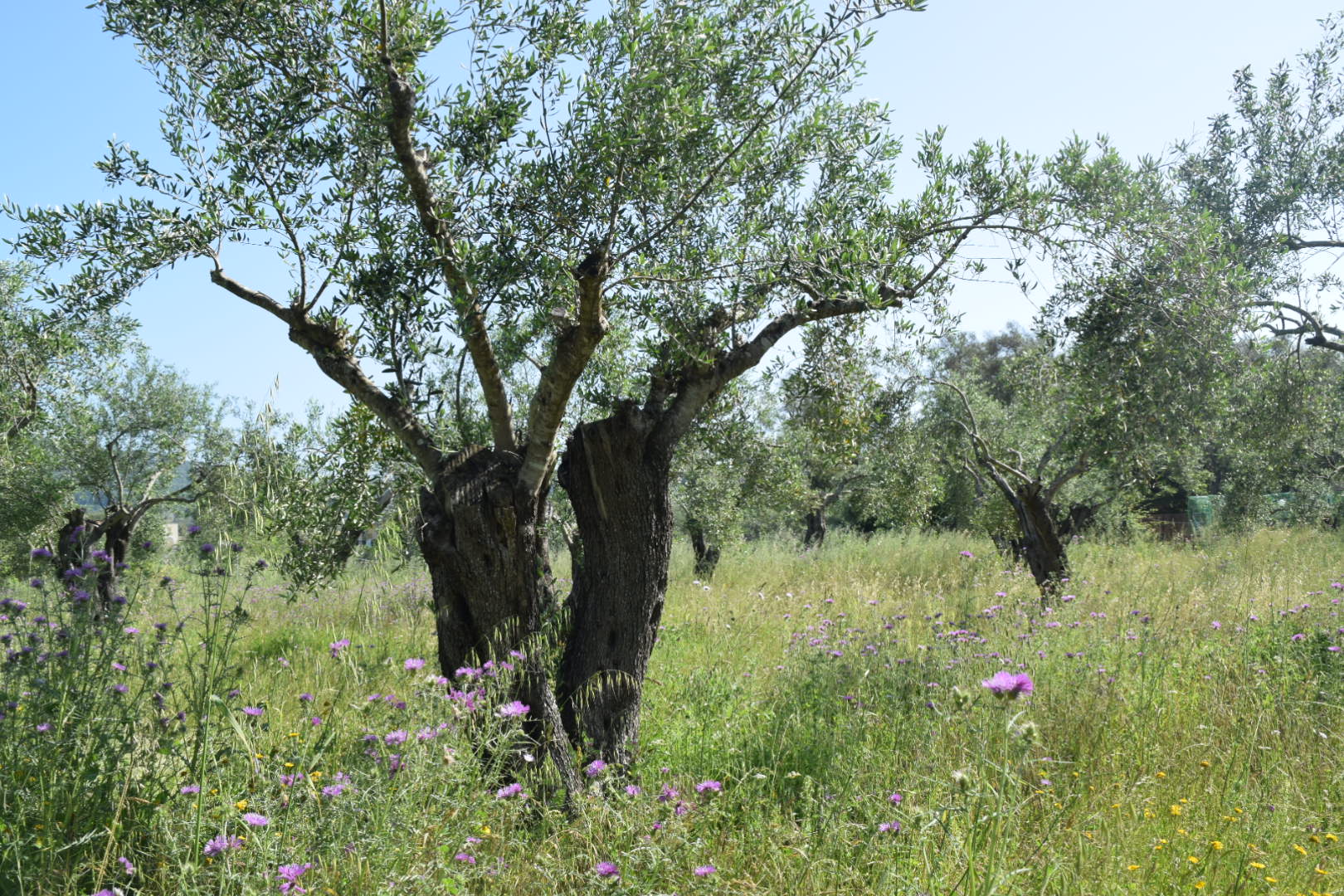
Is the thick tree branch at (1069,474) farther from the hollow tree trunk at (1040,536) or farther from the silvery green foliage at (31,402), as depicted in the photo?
the silvery green foliage at (31,402)

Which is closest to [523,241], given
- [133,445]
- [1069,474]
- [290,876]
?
[290,876]

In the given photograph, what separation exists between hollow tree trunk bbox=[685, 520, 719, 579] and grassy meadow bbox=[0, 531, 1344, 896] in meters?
8.37

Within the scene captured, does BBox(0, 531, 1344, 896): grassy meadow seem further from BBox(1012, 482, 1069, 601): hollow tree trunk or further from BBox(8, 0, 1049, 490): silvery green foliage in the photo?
BBox(1012, 482, 1069, 601): hollow tree trunk

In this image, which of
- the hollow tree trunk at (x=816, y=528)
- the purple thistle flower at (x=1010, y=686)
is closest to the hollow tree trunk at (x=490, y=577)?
the purple thistle flower at (x=1010, y=686)

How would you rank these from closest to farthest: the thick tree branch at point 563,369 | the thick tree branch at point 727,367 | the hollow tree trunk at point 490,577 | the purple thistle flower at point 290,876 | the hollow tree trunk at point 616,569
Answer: the purple thistle flower at point 290,876 → the thick tree branch at point 563,369 → the hollow tree trunk at point 490,577 → the hollow tree trunk at point 616,569 → the thick tree branch at point 727,367

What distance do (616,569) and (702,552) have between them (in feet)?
35.7

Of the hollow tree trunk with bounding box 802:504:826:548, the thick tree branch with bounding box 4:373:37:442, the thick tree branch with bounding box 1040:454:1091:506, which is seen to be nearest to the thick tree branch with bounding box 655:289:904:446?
the thick tree branch with bounding box 1040:454:1091:506

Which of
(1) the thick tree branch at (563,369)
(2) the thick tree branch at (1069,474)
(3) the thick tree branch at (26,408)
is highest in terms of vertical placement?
(3) the thick tree branch at (26,408)

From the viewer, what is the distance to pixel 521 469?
514cm

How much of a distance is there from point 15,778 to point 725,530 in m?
13.0

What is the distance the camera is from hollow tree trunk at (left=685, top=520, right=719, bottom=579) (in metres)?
15.9

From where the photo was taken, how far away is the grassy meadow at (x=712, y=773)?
3283 millimetres

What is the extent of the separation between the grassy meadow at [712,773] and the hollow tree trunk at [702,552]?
8371mm

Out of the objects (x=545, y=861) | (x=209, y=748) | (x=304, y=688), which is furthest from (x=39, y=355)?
→ (x=545, y=861)
